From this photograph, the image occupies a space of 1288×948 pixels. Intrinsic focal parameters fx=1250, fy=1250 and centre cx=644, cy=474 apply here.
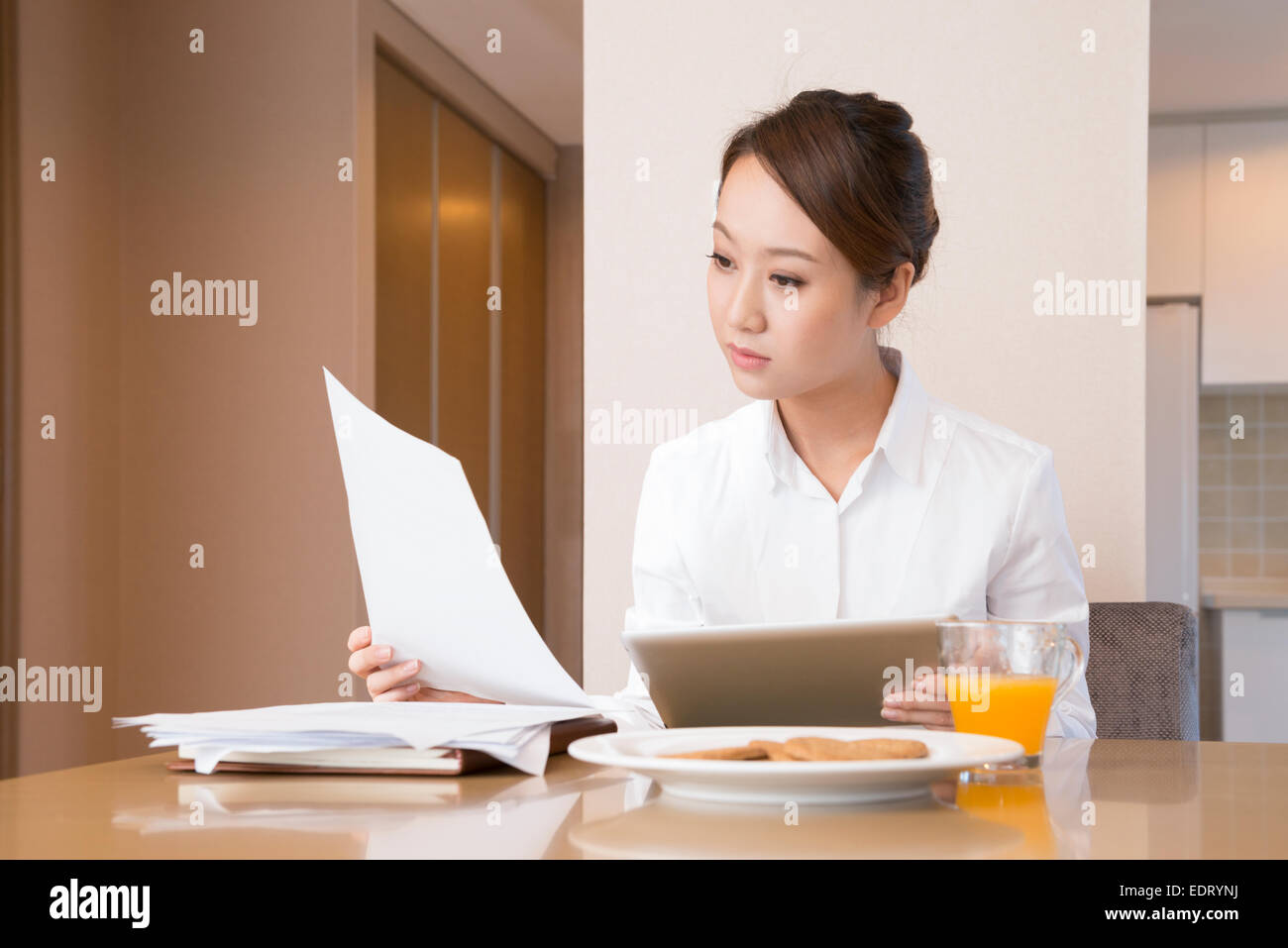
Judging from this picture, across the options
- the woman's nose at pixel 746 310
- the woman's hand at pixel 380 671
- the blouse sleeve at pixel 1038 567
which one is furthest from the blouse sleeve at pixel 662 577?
the woman's hand at pixel 380 671

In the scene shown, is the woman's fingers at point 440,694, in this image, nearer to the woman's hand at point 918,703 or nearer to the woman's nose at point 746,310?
the woman's hand at point 918,703

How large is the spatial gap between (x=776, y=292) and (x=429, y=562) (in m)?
0.67

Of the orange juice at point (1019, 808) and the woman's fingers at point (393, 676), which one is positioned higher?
the woman's fingers at point (393, 676)

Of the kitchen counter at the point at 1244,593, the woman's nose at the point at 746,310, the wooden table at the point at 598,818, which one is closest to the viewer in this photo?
the wooden table at the point at 598,818

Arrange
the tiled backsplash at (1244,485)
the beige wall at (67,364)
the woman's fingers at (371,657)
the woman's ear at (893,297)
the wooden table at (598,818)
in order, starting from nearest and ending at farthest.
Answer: the wooden table at (598,818) → the woman's fingers at (371,657) → the woman's ear at (893,297) → the beige wall at (67,364) → the tiled backsplash at (1244,485)

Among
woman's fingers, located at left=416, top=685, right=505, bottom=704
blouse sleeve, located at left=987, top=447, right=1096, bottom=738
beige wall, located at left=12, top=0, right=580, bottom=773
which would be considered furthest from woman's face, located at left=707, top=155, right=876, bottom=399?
beige wall, located at left=12, top=0, right=580, bottom=773

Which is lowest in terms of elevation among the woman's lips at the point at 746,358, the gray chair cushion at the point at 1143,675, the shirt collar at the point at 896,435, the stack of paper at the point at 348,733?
the gray chair cushion at the point at 1143,675

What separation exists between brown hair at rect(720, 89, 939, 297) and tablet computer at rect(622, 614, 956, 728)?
69 cm

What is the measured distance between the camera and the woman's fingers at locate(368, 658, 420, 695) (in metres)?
1.04

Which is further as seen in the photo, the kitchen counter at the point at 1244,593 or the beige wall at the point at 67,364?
the kitchen counter at the point at 1244,593

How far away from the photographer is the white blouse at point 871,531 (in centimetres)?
149

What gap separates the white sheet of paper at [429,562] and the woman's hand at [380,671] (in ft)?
0.06

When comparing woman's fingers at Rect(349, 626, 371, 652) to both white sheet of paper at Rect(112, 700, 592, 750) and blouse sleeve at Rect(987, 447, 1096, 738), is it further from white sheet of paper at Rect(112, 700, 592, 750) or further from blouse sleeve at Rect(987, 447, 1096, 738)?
blouse sleeve at Rect(987, 447, 1096, 738)

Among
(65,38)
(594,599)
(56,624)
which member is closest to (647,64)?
(594,599)
